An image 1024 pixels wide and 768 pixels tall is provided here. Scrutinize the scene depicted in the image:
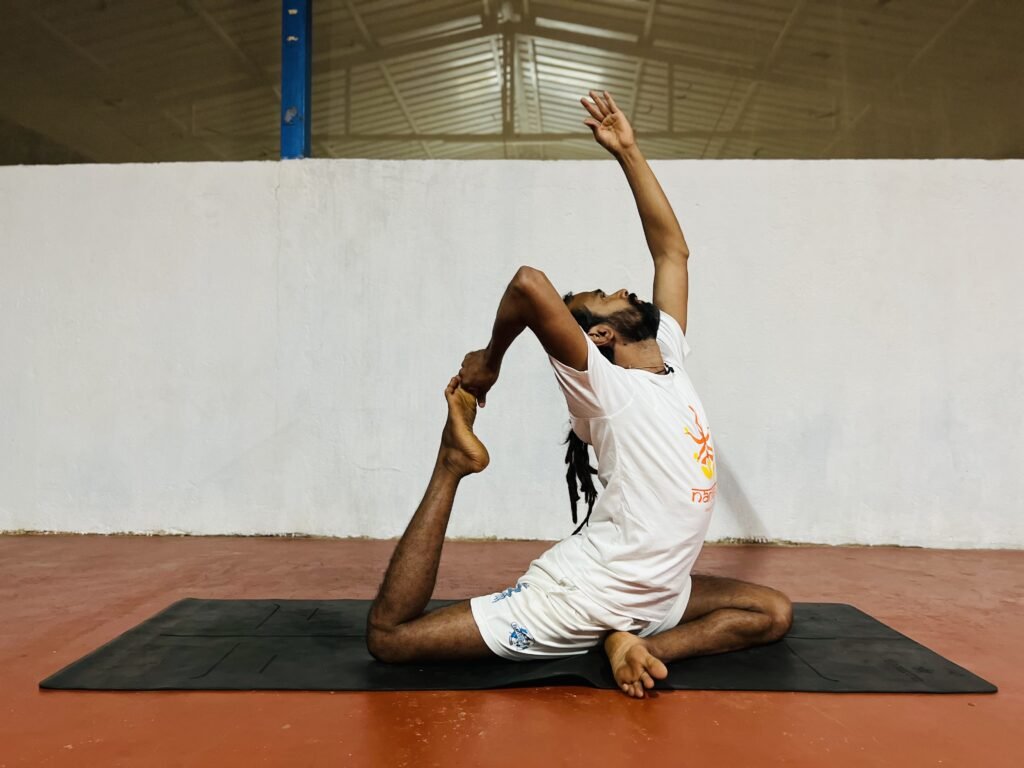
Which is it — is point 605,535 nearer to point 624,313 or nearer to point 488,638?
point 488,638

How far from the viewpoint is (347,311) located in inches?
143

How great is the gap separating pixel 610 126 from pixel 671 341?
68 centimetres

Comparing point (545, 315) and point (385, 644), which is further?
point (385, 644)

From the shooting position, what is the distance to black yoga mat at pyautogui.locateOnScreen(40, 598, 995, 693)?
1.72 m

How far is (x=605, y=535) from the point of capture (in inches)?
69.5

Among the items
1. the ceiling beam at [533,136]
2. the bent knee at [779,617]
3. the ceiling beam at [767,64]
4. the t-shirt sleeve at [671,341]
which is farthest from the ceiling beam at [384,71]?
the bent knee at [779,617]

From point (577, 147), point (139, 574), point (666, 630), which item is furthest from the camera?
point (577, 147)

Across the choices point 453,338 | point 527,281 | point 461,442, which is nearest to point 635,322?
point 527,281

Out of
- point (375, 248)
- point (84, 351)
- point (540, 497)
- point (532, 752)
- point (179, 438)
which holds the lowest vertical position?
point (532, 752)

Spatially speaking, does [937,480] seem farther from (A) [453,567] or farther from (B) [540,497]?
(A) [453,567]

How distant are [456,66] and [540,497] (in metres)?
4.59

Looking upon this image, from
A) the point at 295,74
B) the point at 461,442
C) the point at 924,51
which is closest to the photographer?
the point at 461,442

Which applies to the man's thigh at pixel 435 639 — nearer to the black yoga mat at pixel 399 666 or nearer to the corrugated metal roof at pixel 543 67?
the black yoga mat at pixel 399 666

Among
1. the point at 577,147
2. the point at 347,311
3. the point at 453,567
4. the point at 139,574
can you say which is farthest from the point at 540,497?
the point at 577,147
